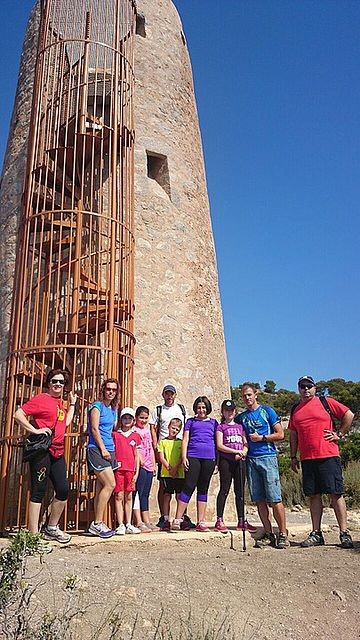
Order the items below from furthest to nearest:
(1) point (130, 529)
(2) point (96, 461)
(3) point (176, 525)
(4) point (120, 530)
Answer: (3) point (176, 525) → (1) point (130, 529) → (4) point (120, 530) → (2) point (96, 461)

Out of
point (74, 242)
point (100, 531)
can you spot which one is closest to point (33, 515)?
point (100, 531)

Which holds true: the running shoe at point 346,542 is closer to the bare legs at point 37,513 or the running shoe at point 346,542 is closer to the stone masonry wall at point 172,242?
the bare legs at point 37,513

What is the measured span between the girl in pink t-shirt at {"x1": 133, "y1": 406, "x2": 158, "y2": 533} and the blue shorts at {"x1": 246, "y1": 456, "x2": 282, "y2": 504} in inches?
48.4

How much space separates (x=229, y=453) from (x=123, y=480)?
1.23m

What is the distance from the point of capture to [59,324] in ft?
29.3

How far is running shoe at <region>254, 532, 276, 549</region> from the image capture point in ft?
20.9

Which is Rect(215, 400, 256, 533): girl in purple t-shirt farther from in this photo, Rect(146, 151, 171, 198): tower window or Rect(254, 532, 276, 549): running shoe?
Rect(146, 151, 171, 198): tower window

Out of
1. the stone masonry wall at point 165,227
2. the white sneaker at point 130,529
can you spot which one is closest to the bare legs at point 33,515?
the white sneaker at point 130,529

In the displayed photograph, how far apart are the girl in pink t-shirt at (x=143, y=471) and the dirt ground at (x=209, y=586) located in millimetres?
748

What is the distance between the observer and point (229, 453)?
6.71 meters

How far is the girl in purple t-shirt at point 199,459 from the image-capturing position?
21.9ft

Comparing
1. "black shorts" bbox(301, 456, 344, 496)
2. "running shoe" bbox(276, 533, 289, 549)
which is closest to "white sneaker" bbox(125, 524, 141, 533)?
"running shoe" bbox(276, 533, 289, 549)

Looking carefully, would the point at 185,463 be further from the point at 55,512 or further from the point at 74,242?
the point at 74,242

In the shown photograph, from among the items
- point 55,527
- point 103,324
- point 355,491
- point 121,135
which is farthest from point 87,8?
point 355,491
